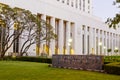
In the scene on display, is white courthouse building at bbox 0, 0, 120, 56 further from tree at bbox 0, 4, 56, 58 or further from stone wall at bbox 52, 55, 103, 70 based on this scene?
stone wall at bbox 52, 55, 103, 70

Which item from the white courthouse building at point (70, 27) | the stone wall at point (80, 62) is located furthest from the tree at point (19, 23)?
the stone wall at point (80, 62)

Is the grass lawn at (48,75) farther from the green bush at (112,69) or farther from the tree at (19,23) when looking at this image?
the tree at (19,23)

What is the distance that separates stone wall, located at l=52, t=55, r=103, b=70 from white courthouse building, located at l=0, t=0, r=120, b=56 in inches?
940

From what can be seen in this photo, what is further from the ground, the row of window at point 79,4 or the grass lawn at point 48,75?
the row of window at point 79,4

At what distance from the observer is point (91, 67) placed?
21.4 m

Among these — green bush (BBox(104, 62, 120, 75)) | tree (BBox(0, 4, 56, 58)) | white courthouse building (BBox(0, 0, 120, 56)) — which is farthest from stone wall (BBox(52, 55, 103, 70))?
white courthouse building (BBox(0, 0, 120, 56))

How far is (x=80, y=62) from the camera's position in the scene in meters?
22.4

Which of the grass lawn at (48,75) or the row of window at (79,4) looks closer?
the grass lawn at (48,75)

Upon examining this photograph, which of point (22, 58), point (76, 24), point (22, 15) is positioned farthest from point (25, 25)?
point (76, 24)

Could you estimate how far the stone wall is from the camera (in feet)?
68.7

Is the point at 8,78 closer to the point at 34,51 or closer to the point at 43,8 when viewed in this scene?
the point at 34,51

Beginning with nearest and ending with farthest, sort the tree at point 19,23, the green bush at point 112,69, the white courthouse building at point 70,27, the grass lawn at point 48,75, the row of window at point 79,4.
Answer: the grass lawn at point 48,75 → the green bush at point 112,69 → the tree at point 19,23 → the white courthouse building at point 70,27 → the row of window at point 79,4

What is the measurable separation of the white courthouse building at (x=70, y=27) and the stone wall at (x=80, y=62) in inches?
940

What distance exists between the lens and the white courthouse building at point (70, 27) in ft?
176
